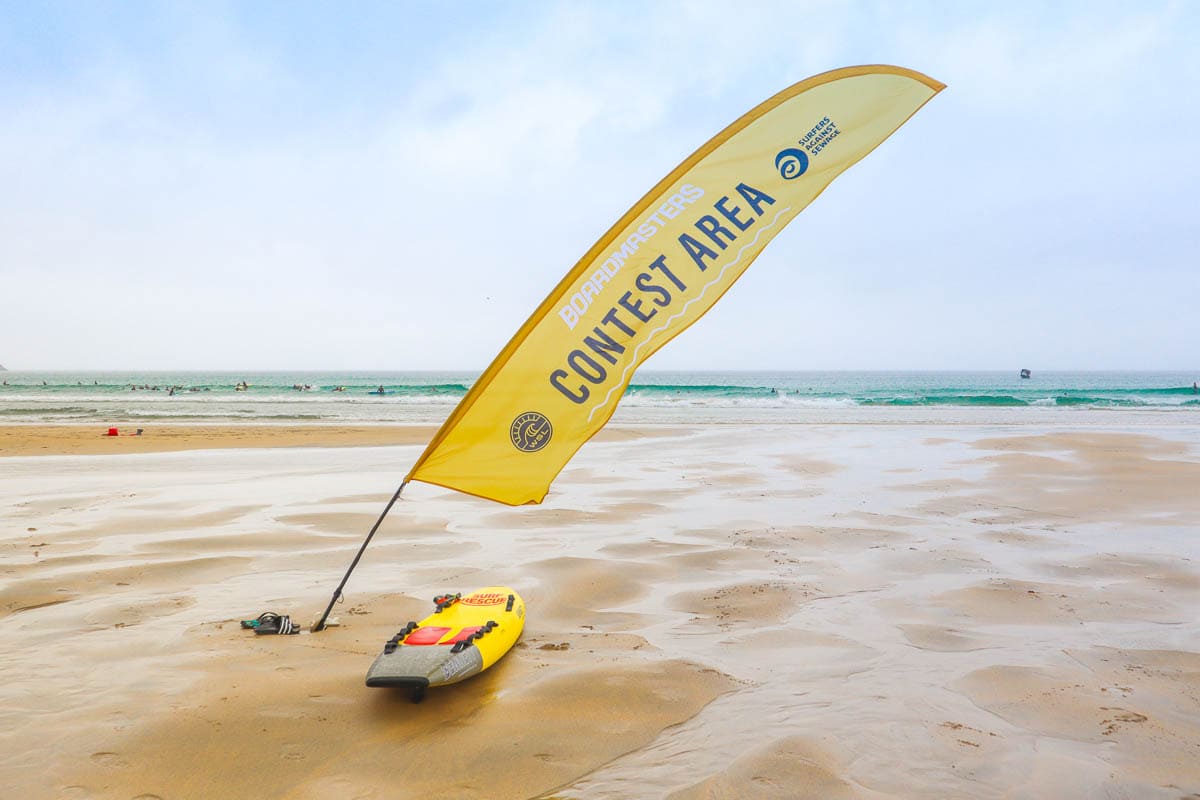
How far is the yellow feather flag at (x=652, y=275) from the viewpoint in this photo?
3.83 m

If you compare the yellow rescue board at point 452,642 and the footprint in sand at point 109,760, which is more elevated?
the yellow rescue board at point 452,642

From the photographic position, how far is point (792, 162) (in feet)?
13.1

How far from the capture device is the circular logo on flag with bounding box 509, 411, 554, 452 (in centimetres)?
388

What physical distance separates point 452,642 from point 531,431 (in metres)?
1.59

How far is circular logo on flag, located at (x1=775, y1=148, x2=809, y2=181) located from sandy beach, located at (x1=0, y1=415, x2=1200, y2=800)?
10.2 feet

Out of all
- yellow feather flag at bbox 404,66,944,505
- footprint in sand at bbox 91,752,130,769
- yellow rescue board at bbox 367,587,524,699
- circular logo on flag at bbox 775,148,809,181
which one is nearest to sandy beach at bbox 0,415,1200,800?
footprint in sand at bbox 91,752,130,769

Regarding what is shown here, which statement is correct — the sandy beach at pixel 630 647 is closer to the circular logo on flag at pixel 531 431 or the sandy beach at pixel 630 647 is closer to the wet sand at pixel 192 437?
the circular logo on flag at pixel 531 431

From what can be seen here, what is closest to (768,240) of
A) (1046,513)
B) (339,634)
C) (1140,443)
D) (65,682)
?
(339,634)

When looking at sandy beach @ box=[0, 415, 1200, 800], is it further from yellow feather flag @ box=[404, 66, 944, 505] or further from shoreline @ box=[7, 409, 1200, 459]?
shoreline @ box=[7, 409, 1200, 459]

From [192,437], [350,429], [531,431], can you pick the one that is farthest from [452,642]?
[350,429]

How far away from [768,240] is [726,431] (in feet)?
70.0

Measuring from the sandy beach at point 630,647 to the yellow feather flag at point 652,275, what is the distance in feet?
4.76

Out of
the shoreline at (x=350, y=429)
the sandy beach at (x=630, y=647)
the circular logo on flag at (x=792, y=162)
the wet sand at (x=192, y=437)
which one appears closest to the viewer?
the sandy beach at (x=630, y=647)

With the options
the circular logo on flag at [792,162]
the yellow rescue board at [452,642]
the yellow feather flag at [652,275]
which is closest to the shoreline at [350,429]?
the yellow rescue board at [452,642]
